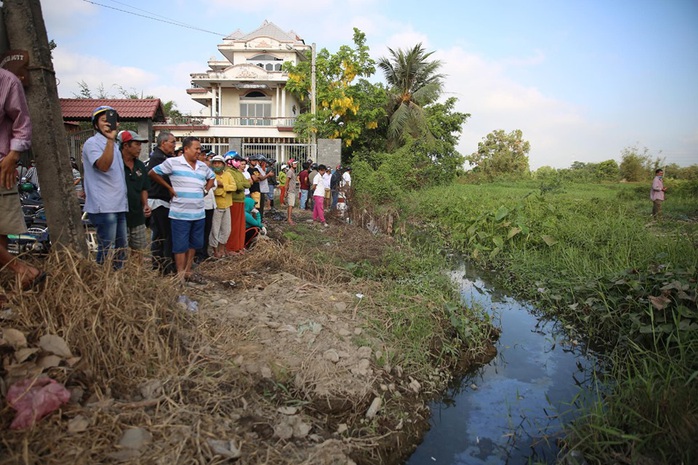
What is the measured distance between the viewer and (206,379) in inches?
111

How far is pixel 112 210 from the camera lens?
396 cm

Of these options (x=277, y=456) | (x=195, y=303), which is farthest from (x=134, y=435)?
(x=195, y=303)

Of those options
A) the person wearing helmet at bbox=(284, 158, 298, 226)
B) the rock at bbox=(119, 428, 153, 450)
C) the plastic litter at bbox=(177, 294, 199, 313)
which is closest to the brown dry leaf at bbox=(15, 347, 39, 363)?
the rock at bbox=(119, 428, 153, 450)

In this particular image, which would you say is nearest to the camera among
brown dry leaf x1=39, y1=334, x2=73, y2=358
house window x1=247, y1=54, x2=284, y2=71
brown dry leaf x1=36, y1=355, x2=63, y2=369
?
brown dry leaf x1=36, y1=355, x2=63, y2=369

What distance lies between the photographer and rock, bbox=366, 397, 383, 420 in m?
3.32

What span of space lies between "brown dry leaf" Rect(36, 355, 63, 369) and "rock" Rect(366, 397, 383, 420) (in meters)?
1.98

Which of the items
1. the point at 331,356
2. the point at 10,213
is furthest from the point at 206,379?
the point at 10,213

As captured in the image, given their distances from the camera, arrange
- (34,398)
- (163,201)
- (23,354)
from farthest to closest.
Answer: (163,201) < (23,354) < (34,398)

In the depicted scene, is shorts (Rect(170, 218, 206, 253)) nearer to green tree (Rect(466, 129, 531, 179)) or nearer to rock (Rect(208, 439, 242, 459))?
rock (Rect(208, 439, 242, 459))

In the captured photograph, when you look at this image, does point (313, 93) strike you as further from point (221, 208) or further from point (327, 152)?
point (221, 208)

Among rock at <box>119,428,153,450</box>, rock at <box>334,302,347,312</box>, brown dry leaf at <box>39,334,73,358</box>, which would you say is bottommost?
rock at <box>119,428,153,450</box>

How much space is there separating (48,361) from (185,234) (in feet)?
8.21

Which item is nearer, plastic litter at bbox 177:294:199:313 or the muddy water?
the muddy water

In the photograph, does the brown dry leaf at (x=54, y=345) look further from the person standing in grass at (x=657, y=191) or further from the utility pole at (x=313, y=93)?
the person standing in grass at (x=657, y=191)
